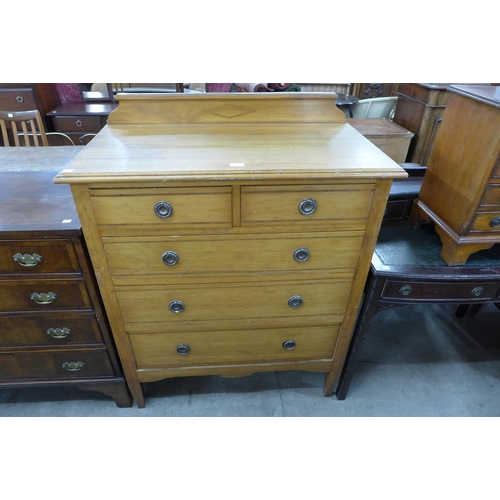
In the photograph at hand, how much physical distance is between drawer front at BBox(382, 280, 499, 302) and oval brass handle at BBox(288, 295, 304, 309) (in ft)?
1.27

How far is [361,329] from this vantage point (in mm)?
1584

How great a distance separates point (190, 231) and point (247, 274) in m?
0.29

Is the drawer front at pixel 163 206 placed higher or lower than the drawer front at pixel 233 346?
higher

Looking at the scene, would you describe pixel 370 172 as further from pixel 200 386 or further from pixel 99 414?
pixel 99 414

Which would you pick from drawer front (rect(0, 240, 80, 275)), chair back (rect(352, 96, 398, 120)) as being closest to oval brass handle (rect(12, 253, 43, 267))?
drawer front (rect(0, 240, 80, 275))

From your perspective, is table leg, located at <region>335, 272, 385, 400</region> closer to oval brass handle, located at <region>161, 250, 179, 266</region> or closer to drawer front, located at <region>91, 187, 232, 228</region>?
drawer front, located at <region>91, 187, 232, 228</region>

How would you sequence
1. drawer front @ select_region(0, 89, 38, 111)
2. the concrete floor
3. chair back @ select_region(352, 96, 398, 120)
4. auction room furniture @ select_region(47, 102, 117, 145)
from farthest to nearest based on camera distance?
1. chair back @ select_region(352, 96, 398, 120)
2. auction room furniture @ select_region(47, 102, 117, 145)
3. drawer front @ select_region(0, 89, 38, 111)
4. the concrete floor

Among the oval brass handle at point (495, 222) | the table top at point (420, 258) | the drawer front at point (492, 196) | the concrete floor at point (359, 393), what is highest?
the drawer front at point (492, 196)

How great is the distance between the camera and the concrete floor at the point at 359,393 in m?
1.76

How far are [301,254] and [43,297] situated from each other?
1.04m

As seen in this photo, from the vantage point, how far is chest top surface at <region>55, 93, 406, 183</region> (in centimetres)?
107

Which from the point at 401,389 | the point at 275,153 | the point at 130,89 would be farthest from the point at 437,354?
the point at 130,89

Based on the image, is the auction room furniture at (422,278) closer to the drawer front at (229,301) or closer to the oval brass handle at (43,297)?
the drawer front at (229,301)

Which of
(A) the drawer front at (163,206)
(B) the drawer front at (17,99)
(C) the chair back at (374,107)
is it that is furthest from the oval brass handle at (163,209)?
(C) the chair back at (374,107)
